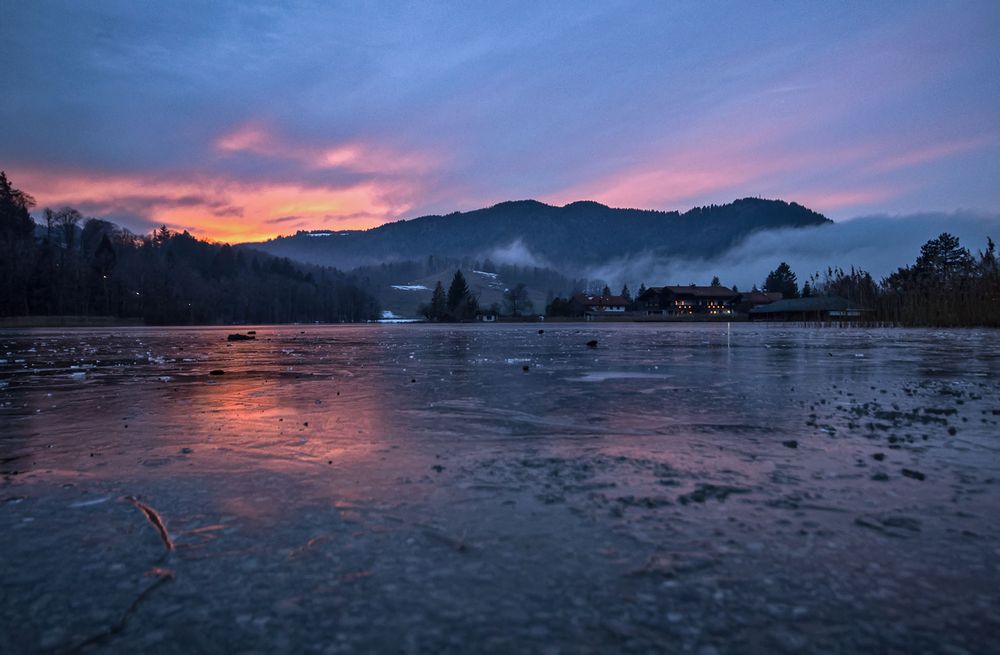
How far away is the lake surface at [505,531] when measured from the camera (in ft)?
9.20

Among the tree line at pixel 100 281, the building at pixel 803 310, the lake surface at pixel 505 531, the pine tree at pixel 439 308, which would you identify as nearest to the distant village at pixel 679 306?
the building at pixel 803 310

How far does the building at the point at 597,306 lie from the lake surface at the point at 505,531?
542 ft

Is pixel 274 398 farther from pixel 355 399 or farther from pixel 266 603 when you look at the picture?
pixel 266 603

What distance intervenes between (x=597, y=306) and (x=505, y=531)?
599 ft

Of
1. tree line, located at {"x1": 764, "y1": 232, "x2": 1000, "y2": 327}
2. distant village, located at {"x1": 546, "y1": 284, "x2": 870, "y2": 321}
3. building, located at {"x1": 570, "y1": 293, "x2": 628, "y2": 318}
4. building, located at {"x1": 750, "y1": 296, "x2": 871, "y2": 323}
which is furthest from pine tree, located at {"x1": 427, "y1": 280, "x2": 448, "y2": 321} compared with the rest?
tree line, located at {"x1": 764, "y1": 232, "x2": 1000, "y2": 327}

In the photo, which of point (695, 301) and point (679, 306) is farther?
point (679, 306)

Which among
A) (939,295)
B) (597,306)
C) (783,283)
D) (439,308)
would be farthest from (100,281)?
(783,283)

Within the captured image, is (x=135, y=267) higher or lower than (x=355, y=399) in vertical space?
higher

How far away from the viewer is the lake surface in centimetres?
280

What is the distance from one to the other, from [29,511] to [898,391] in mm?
13726

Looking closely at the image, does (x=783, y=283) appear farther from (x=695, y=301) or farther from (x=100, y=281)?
(x=100, y=281)

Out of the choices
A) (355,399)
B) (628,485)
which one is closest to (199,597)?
(628,485)

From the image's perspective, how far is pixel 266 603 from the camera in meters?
3.07

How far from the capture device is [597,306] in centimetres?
18375
